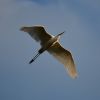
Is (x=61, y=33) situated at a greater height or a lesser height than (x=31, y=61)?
greater

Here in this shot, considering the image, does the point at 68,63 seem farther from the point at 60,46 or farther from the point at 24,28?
the point at 24,28

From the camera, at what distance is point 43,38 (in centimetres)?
4322

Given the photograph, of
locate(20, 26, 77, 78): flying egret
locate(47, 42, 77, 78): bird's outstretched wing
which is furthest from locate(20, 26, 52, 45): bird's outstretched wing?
locate(47, 42, 77, 78): bird's outstretched wing

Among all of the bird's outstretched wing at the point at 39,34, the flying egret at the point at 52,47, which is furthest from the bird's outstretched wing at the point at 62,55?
the bird's outstretched wing at the point at 39,34

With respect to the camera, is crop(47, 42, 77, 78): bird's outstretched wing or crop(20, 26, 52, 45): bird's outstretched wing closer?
crop(20, 26, 52, 45): bird's outstretched wing

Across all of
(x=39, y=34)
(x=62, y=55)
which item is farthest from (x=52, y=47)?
(x=39, y=34)

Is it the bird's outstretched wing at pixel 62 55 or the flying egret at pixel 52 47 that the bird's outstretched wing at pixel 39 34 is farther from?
the bird's outstretched wing at pixel 62 55

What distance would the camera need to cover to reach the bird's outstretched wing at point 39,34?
1679 inches

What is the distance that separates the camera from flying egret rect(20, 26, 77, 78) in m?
42.8

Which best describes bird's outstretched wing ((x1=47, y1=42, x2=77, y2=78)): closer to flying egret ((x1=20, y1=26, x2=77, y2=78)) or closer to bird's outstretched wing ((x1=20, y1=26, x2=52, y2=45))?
flying egret ((x1=20, y1=26, x2=77, y2=78))

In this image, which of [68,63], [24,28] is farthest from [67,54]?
[24,28]

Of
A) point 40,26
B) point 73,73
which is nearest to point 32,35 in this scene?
point 40,26

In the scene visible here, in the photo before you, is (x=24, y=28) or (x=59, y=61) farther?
(x=59, y=61)

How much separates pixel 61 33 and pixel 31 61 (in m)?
2.72
